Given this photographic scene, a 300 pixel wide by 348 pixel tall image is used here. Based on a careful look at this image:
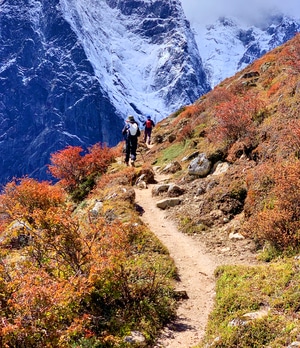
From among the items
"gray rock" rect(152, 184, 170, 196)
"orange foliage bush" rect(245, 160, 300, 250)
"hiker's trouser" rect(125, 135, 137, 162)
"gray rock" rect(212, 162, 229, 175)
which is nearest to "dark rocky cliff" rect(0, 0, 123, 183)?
"hiker's trouser" rect(125, 135, 137, 162)

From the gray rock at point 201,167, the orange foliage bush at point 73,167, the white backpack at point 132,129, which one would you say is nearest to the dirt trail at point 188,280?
the gray rock at point 201,167

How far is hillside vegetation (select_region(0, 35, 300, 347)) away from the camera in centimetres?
589

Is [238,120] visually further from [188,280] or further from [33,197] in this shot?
[33,197]

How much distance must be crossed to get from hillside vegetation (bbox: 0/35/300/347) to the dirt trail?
1.01 ft

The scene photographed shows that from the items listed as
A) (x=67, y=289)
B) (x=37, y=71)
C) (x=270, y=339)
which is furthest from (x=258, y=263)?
(x=37, y=71)

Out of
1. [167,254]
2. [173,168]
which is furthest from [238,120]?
[167,254]

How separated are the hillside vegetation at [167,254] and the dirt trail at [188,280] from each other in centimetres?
31

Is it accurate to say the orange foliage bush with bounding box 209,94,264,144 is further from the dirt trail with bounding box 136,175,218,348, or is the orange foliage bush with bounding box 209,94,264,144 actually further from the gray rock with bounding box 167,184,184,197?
the dirt trail with bounding box 136,175,218,348

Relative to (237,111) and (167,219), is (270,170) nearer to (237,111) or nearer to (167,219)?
(167,219)

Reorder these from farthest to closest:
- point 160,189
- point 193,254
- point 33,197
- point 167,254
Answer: point 160,189
point 33,197
point 193,254
point 167,254

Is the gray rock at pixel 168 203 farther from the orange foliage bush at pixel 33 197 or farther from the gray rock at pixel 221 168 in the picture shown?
the orange foliage bush at pixel 33 197

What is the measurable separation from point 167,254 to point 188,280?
4.26 feet

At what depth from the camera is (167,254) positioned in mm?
10422

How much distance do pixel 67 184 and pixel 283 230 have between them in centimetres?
1472
